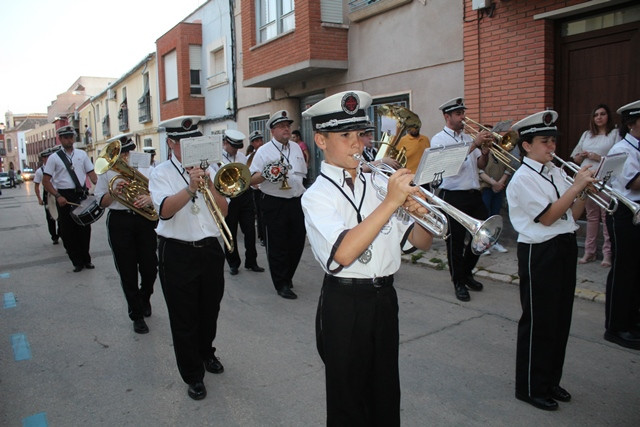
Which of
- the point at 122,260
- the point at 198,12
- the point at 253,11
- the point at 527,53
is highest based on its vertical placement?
the point at 198,12

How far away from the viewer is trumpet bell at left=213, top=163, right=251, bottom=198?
4.07m

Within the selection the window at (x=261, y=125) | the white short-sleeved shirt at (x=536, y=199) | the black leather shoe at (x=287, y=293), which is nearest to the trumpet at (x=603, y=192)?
the white short-sleeved shirt at (x=536, y=199)

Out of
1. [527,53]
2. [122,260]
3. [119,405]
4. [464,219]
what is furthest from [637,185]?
[122,260]

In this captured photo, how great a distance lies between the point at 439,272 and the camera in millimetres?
7406

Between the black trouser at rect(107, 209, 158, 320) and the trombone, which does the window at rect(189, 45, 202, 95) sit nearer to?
the black trouser at rect(107, 209, 158, 320)

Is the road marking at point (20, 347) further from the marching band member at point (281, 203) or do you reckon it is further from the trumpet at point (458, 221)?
the trumpet at point (458, 221)

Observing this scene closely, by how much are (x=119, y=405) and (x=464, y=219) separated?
2.94 metres

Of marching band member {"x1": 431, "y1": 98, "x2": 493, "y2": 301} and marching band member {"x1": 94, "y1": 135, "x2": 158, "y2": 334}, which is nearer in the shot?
marching band member {"x1": 94, "y1": 135, "x2": 158, "y2": 334}

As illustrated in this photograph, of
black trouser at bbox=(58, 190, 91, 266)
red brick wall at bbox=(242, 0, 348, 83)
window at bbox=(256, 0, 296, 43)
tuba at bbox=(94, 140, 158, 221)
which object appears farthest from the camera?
window at bbox=(256, 0, 296, 43)

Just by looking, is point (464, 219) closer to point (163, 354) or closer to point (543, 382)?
point (543, 382)

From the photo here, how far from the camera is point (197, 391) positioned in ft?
12.8

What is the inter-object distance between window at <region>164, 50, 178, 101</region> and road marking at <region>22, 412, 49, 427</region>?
1861 cm

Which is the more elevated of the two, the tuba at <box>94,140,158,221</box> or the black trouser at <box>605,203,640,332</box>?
the tuba at <box>94,140,158,221</box>

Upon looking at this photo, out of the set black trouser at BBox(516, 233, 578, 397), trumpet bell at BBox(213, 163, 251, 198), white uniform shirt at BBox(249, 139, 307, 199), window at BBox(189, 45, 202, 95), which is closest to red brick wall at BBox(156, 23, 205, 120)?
window at BBox(189, 45, 202, 95)
